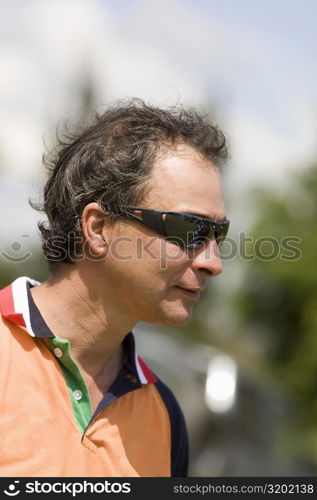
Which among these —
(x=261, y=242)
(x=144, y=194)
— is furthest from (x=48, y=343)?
(x=261, y=242)

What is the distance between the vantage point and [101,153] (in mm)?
3254

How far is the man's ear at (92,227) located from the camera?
3.13 m

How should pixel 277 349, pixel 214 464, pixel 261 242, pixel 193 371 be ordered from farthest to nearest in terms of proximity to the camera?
1. pixel 277 349
2. pixel 261 242
3. pixel 193 371
4. pixel 214 464

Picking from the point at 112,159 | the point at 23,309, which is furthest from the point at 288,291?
the point at 23,309

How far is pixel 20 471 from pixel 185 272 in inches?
39.7

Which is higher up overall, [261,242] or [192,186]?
[261,242]

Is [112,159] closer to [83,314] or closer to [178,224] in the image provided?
[178,224]

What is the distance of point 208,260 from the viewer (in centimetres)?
318

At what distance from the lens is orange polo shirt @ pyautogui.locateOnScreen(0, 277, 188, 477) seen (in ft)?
9.17

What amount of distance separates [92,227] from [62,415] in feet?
2.57

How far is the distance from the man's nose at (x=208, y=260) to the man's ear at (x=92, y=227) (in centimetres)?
39

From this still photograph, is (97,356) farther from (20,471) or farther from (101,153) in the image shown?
(101,153)

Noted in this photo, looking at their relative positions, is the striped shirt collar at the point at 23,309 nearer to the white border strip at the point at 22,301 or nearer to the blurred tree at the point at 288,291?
the white border strip at the point at 22,301

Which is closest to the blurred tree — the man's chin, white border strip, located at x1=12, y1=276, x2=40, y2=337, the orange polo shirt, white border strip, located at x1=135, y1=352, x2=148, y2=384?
white border strip, located at x1=135, y1=352, x2=148, y2=384
